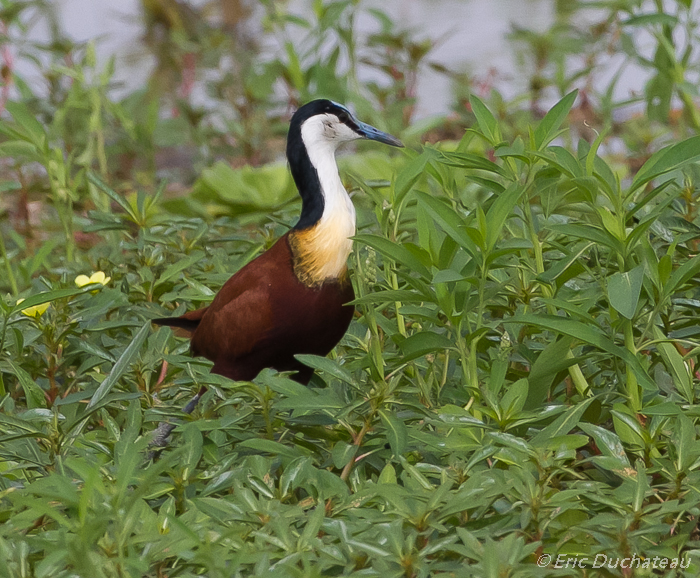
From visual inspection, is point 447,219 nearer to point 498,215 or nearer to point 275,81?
point 498,215

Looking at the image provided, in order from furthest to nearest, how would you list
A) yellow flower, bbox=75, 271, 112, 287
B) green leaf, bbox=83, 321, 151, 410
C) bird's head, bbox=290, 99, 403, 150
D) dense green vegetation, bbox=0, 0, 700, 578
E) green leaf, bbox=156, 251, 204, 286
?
yellow flower, bbox=75, 271, 112, 287, green leaf, bbox=156, 251, 204, 286, bird's head, bbox=290, 99, 403, 150, green leaf, bbox=83, 321, 151, 410, dense green vegetation, bbox=0, 0, 700, 578

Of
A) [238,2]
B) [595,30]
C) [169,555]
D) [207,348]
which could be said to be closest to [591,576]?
[169,555]

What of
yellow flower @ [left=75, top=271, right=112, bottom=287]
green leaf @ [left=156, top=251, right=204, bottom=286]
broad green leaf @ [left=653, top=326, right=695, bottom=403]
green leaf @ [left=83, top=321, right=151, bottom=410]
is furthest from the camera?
yellow flower @ [left=75, top=271, right=112, bottom=287]

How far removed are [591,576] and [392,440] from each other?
1.45 ft

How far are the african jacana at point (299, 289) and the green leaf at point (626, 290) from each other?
664mm

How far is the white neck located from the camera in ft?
7.40

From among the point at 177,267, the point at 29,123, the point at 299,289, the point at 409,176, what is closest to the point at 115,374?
the point at 299,289

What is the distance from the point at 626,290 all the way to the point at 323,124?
3.45 ft

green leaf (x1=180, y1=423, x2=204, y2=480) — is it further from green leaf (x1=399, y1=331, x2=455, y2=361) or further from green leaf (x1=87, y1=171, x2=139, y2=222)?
green leaf (x1=87, y1=171, x2=139, y2=222)

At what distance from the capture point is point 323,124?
252cm

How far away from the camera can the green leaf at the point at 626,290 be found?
1735 mm

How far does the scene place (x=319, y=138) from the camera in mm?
2510

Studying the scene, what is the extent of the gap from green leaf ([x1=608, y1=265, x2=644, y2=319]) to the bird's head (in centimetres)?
90

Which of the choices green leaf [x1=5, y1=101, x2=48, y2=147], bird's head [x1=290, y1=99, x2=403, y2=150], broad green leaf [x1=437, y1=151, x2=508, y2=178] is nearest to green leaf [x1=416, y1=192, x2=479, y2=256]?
broad green leaf [x1=437, y1=151, x2=508, y2=178]
